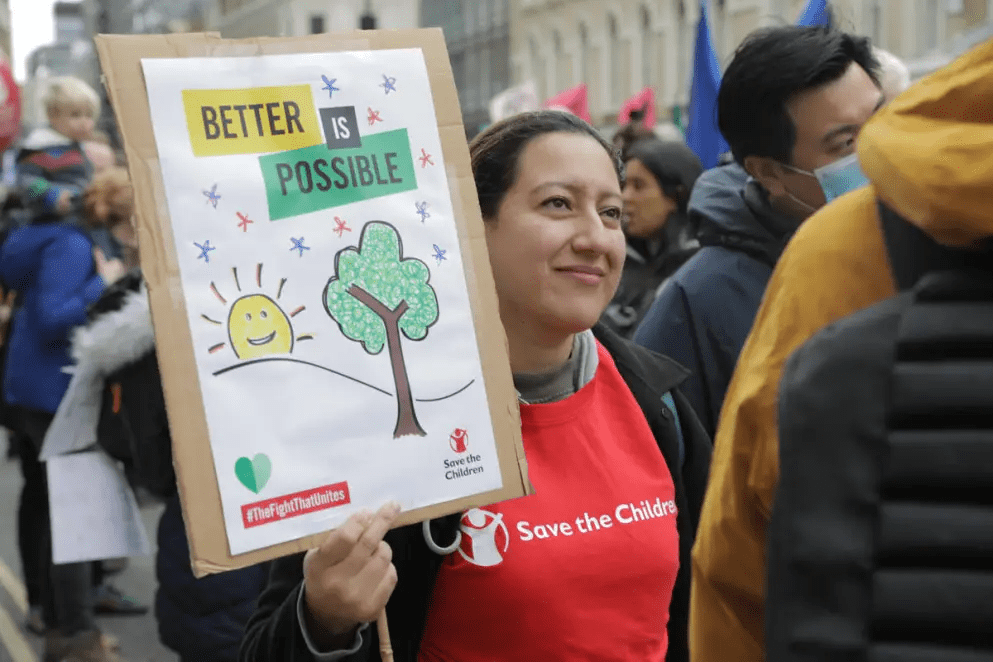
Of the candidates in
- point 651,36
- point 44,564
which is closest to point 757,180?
point 44,564

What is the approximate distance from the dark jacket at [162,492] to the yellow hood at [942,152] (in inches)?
107

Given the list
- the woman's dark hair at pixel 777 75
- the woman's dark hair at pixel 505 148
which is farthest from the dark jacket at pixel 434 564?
the woman's dark hair at pixel 777 75

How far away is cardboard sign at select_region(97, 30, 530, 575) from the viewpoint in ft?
5.73

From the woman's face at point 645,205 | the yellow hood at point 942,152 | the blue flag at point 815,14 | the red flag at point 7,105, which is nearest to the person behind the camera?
the yellow hood at point 942,152

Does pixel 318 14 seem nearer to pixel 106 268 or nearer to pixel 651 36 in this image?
pixel 651 36

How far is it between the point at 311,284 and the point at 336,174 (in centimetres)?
17

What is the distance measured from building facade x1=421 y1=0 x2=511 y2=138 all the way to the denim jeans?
37173 millimetres

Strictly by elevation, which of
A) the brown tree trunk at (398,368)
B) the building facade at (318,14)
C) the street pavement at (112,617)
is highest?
the building facade at (318,14)

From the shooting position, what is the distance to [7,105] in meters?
11.3

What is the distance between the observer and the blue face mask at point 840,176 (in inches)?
115

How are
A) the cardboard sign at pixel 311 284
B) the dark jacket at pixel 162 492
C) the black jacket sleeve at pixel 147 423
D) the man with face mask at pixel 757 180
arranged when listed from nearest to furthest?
the cardboard sign at pixel 311 284, the man with face mask at pixel 757 180, the dark jacket at pixel 162 492, the black jacket sleeve at pixel 147 423

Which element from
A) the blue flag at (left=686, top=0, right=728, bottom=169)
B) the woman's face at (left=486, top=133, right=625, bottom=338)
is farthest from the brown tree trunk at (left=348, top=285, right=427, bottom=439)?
the blue flag at (left=686, top=0, right=728, bottom=169)

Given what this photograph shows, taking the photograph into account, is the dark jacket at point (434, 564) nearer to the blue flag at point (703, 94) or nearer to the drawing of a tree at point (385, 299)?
the drawing of a tree at point (385, 299)

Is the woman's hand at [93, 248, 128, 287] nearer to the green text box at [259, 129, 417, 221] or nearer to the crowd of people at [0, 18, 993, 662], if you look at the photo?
the crowd of people at [0, 18, 993, 662]
